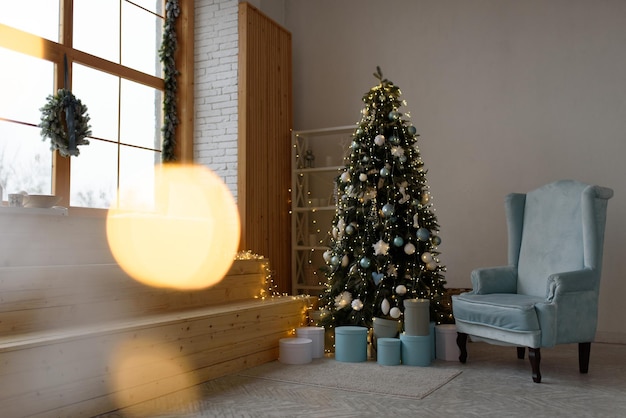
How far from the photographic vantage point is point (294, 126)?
263 inches

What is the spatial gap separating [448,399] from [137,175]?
11.6ft

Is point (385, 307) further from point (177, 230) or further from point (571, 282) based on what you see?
point (177, 230)

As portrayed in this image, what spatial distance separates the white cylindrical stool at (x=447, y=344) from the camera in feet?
14.5

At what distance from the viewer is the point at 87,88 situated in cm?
515

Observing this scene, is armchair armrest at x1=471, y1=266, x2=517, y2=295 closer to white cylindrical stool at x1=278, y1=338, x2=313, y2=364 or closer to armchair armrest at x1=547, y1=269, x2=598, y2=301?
armchair armrest at x1=547, y1=269, x2=598, y2=301

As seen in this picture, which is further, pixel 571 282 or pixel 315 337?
pixel 315 337

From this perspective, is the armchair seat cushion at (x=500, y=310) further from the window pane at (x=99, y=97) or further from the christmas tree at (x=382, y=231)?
the window pane at (x=99, y=97)

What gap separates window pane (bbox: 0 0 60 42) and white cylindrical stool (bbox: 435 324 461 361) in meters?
3.78

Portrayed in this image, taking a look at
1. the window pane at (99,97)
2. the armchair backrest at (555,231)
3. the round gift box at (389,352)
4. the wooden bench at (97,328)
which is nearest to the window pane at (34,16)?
the window pane at (99,97)

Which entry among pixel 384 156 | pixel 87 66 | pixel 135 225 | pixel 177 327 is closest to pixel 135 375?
pixel 177 327

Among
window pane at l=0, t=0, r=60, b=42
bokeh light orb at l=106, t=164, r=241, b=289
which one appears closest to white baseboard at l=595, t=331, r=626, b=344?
bokeh light orb at l=106, t=164, r=241, b=289

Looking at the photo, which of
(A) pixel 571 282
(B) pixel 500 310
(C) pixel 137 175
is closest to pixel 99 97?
(C) pixel 137 175

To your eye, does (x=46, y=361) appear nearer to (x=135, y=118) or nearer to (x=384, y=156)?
(x=384, y=156)

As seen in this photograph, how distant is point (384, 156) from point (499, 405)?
7.15 ft
